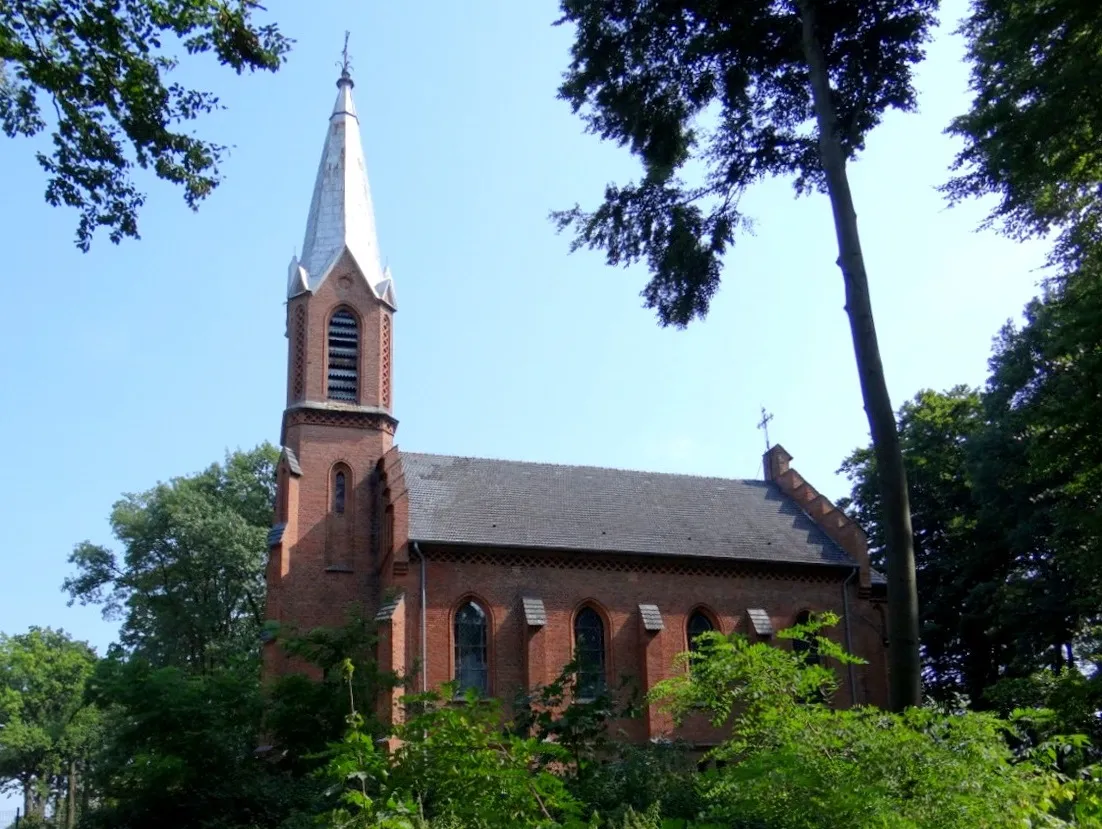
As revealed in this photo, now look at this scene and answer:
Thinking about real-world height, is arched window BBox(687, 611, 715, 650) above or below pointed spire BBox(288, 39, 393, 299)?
below

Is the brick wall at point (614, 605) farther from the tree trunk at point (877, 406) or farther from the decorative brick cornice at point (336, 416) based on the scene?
the tree trunk at point (877, 406)

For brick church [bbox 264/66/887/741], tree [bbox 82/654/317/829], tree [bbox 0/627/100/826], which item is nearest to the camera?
tree [bbox 82/654/317/829]

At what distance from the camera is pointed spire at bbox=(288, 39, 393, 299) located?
32281 millimetres

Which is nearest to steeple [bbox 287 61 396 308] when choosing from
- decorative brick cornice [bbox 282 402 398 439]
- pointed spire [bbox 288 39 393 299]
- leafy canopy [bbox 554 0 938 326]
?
pointed spire [bbox 288 39 393 299]

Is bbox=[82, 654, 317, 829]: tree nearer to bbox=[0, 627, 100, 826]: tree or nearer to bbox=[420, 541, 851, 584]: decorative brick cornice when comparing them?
bbox=[420, 541, 851, 584]: decorative brick cornice

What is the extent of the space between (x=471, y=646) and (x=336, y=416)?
750cm

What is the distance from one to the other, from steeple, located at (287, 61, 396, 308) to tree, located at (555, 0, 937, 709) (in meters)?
18.2

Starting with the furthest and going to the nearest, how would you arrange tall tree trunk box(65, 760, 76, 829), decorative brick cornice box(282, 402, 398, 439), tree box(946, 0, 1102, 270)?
1. tall tree trunk box(65, 760, 76, 829)
2. decorative brick cornice box(282, 402, 398, 439)
3. tree box(946, 0, 1102, 270)

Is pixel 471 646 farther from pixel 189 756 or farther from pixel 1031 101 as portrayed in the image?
pixel 1031 101

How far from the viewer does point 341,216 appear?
1313 inches

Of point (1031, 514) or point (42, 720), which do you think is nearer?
point (1031, 514)

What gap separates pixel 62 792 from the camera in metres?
62.0

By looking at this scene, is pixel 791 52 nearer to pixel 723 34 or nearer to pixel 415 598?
pixel 723 34

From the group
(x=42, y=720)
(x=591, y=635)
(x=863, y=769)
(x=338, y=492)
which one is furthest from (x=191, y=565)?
(x=863, y=769)
